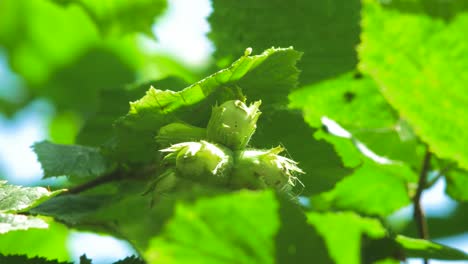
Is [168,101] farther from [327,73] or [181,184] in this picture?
[327,73]

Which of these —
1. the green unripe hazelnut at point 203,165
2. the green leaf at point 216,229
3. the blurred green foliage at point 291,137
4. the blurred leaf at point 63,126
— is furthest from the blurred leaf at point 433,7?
the blurred leaf at point 63,126

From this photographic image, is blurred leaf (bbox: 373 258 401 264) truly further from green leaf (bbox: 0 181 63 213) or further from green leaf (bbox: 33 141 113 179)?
green leaf (bbox: 33 141 113 179)

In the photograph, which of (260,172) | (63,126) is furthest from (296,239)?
(63,126)

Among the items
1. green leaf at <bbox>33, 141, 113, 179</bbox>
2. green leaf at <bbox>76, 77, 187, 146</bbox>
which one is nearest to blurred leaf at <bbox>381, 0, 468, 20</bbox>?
green leaf at <bbox>76, 77, 187, 146</bbox>

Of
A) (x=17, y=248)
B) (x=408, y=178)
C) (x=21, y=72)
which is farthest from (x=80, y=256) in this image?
(x=21, y=72)

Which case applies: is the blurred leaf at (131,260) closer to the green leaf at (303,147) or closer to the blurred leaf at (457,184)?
the green leaf at (303,147)

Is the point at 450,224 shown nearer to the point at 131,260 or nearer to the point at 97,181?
the point at 97,181
